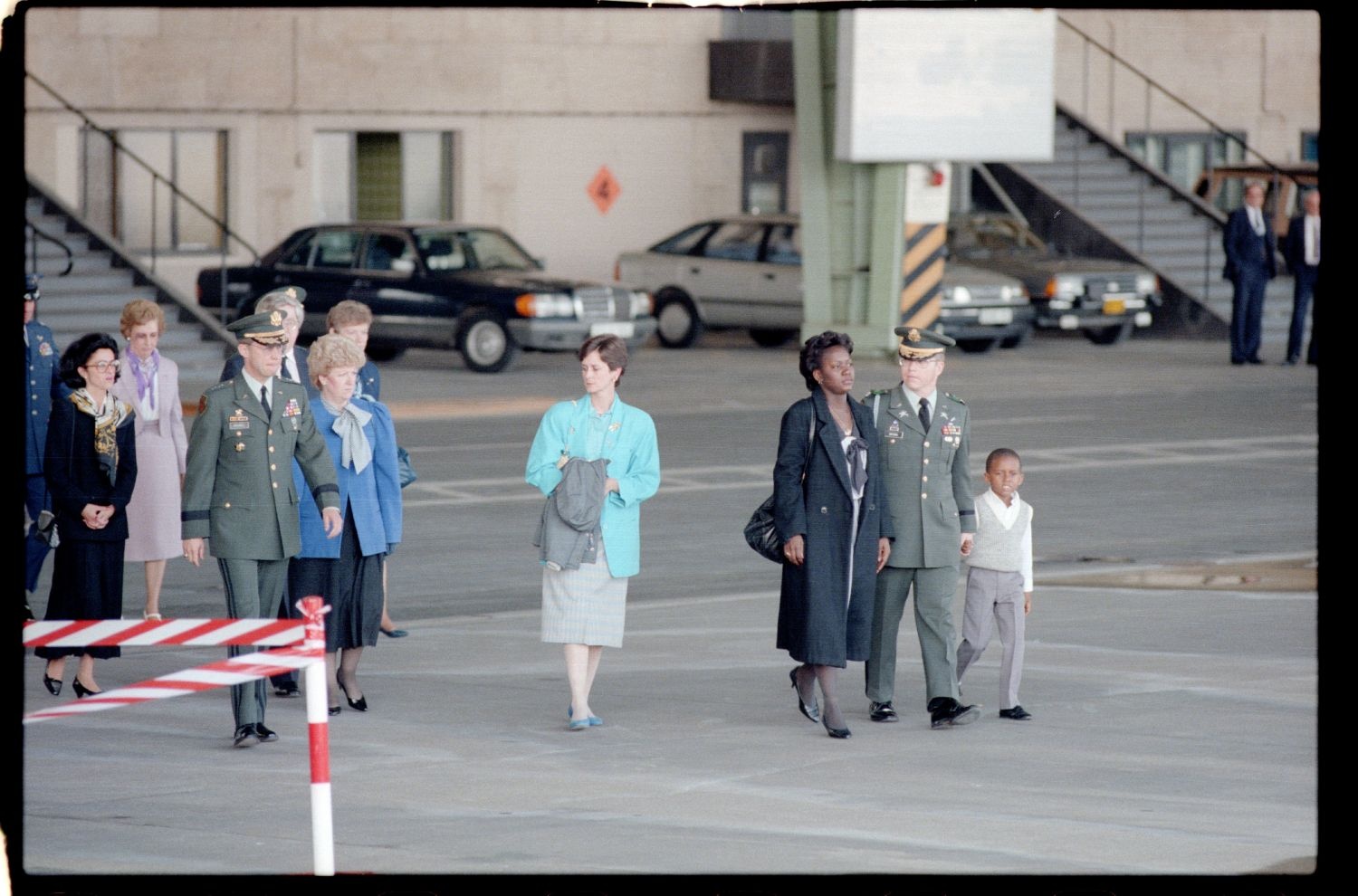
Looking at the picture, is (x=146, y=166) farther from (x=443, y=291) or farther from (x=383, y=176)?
(x=383, y=176)

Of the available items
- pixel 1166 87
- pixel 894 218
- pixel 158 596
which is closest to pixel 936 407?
pixel 158 596

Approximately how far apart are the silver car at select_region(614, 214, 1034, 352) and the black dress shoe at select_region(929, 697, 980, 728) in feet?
69.3

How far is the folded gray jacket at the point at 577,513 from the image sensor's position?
32.2ft

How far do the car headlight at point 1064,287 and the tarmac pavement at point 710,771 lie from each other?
18.4 m

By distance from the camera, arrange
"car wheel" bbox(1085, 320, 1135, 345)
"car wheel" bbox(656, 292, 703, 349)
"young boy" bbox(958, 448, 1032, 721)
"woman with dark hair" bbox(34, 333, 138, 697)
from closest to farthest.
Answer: "young boy" bbox(958, 448, 1032, 721)
"woman with dark hair" bbox(34, 333, 138, 697)
"car wheel" bbox(656, 292, 703, 349)
"car wheel" bbox(1085, 320, 1135, 345)

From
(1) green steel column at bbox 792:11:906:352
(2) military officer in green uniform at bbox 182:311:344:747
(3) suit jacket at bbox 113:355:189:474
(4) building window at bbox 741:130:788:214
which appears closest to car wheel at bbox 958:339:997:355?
(1) green steel column at bbox 792:11:906:352

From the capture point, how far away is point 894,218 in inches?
1163

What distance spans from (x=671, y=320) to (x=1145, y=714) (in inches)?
893

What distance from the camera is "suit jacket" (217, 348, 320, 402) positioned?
1028 cm

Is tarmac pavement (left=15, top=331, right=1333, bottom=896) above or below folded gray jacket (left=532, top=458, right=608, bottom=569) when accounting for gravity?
below

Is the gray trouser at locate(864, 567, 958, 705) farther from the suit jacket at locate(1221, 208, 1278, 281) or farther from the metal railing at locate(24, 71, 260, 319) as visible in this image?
the suit jacket at locate(1221, 208, 1278, 281)

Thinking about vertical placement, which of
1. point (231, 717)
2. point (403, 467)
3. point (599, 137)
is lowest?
point (231, 717)

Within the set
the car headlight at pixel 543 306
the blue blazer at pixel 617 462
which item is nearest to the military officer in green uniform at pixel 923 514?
the blue blazer at pixel 617 462

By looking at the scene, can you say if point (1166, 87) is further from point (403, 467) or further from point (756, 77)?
point (403, 467)
